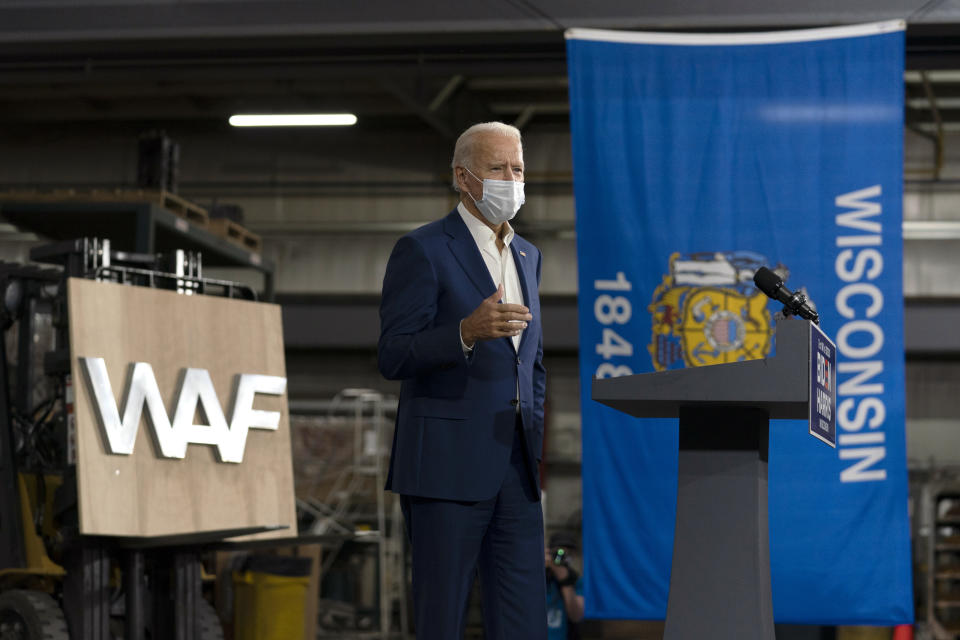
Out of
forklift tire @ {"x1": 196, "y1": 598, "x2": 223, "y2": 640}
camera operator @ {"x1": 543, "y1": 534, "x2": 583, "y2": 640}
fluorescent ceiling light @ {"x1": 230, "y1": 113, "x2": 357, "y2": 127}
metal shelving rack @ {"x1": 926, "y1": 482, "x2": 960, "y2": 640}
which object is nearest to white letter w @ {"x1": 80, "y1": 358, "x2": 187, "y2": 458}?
forklift tire @ {"x1": 196, "y1": 598, "x2": 223, "y2": 640}

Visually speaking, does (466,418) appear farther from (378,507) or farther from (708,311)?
(378,507)

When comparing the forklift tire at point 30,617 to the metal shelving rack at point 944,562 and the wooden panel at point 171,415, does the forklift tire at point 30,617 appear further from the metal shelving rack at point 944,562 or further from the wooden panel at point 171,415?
the metal shelving rack at point 944,562

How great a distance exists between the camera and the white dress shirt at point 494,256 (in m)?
2.26

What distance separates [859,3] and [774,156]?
2.30ft

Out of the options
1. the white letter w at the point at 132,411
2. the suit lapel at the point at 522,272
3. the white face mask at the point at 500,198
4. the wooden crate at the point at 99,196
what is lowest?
the white letter w at the point at 132,411

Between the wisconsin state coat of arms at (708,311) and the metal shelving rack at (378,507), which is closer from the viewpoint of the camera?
the wisconsin state coat of arms at (708,311)

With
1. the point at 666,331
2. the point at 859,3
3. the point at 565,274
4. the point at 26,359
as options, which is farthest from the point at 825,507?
the point at 565,274

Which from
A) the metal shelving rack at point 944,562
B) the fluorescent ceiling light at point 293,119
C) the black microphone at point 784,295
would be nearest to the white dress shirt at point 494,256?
the black microphone at point 784,295

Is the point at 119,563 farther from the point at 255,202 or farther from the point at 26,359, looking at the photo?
the point at 255,202

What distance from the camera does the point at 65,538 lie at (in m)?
3.88

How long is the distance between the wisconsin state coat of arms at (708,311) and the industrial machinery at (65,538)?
168 centimetres

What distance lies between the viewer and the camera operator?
6363 mm

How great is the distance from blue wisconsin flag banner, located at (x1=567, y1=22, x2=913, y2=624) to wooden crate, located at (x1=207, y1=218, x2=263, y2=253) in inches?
96.3

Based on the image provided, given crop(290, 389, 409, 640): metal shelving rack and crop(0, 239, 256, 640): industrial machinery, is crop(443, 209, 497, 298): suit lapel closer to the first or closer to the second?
crop(0, 239, 256, 640): industrial machinery
